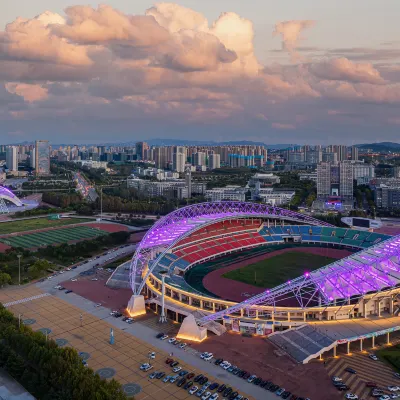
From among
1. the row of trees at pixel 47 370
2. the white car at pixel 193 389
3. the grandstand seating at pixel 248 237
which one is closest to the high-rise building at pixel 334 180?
the grandstand seating at pixel 248 237

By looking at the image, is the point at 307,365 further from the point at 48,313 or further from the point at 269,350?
the point at 48,313

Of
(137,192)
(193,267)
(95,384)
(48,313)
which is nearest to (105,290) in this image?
(48,313)

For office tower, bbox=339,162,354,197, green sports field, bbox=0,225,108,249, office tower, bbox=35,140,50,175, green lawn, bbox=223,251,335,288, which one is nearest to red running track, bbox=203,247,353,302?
green lawn, bbox=223,251,335,288

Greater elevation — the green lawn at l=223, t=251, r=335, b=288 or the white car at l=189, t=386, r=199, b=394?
the green lawn at l=223, t=251, r=335, b=288

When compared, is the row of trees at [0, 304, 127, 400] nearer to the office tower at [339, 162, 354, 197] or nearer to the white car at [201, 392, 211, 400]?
the white car at [201, 392, 211, 400]

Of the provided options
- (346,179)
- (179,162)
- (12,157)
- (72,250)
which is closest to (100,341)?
(72,250)
